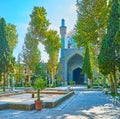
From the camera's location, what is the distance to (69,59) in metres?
54.8

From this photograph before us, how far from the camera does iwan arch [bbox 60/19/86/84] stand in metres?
53.6

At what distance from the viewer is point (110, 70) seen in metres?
20.4

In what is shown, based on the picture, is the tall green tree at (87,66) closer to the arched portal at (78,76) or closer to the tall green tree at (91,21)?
the tall green tree at (91,21)

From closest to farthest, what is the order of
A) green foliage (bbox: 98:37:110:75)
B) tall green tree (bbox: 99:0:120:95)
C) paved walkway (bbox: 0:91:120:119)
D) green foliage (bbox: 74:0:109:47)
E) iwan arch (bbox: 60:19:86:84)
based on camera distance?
paved walkway (bbox: 0:91:120:119) → tall green tree (bbox: 99:0:120:95) → green foliage (bbox: 98:37:110:75) → green foliage (bbox: 74:0:109:47) → iwan arch (bbox: 60:19:86:84)

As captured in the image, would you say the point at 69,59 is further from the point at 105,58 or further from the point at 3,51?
the point at 105,58

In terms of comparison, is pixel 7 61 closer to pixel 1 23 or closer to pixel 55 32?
pixel 1 23

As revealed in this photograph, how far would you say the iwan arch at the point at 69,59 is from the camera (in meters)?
53.6

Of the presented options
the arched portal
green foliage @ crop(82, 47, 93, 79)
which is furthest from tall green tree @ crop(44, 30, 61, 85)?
the arched portal

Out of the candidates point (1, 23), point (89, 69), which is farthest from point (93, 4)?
point (89, 69)

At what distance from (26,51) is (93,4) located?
1808 cm

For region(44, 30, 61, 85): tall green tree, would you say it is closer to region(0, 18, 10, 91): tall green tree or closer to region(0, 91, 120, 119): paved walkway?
region(0, 18, 10, 91): tall green tree

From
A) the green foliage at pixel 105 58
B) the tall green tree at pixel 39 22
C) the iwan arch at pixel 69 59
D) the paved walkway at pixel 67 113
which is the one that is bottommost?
the paved walkway at pixel 67 113

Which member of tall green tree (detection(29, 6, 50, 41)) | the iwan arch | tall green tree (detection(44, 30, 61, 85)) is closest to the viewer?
tall green tree (detection(29, 6, 50, 41))

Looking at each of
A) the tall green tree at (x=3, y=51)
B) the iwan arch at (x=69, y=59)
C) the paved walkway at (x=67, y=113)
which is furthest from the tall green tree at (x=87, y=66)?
the paved walkway at (x=67, y=113)
